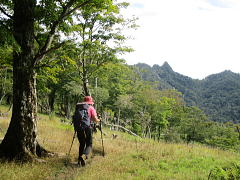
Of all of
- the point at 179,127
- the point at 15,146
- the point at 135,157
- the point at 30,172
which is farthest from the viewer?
the point at 179,127

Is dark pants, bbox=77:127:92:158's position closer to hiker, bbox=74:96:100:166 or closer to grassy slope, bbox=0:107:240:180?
hiker, bbox=74:96:100:166

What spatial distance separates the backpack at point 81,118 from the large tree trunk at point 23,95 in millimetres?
1358

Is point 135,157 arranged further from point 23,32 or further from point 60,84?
point 60,84

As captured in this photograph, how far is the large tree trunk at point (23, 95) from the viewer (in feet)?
19.6

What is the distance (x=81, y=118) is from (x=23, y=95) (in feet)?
6.20

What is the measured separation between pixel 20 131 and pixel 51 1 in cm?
427

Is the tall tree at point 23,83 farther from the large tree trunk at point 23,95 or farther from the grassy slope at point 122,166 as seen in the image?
the grassy slope at point 122,166

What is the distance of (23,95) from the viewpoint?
6062 millimetres

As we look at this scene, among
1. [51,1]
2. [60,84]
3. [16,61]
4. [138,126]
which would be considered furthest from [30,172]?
[138,126]

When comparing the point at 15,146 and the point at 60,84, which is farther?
the point at 60,84

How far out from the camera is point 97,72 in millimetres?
15148

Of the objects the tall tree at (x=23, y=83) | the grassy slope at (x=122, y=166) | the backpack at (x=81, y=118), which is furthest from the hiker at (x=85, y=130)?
the tall tree at (x=23, y=83)

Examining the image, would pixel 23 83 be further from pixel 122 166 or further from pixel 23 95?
pixel 122 166

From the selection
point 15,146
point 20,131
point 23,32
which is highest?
point 23,32
